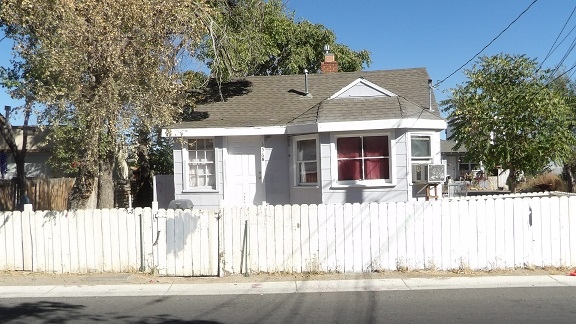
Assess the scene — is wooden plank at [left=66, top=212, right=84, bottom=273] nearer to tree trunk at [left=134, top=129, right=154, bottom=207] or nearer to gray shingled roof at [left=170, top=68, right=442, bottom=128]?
gray shingled roof at [left=170, top=68, right=442, bottom=128]

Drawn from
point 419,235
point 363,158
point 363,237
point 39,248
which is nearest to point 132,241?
point 39,248

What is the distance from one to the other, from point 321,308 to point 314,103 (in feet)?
31.8

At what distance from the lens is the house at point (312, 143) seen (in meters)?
15.0

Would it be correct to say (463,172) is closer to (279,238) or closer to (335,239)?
(335,239)

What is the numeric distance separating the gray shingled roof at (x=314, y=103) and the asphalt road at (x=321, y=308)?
641 centimetres

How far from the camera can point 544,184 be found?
102ft

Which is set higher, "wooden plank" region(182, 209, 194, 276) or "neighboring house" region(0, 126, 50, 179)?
"neighboring house" region(0, 126, 50, 179)

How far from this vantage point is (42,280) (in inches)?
432

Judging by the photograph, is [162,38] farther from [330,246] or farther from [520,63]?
[520,63]

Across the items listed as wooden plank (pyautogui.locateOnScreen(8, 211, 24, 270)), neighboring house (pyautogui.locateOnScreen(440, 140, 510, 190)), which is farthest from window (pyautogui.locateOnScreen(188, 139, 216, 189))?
neighboring house (pyautogui.locateOnScreen(440, 140, 510, 190))

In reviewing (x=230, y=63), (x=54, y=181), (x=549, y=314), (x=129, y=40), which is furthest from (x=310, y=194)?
(x=54, y=181)

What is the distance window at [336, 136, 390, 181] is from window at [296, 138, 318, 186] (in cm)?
83

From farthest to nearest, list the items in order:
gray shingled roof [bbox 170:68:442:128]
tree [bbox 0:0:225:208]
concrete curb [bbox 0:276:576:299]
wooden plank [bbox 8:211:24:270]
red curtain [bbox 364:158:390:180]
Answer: gray shingled roof [bbox 170:68:442:128]
red curtain [bbox 364:158:390:180]
wooden plank [bbox 8:211:24:270]
tree [bbox 0:0:225:208]
concrete curb [bbox 0:276:576:299]

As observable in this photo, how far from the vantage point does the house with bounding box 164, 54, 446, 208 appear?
49.1ft
